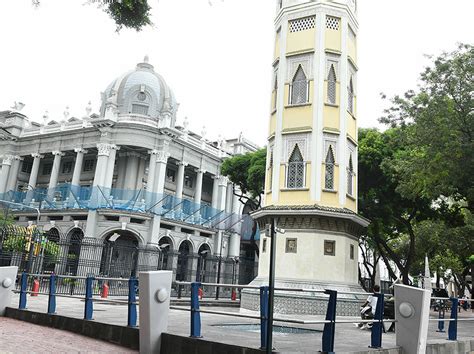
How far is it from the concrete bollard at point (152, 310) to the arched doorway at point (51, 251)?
54.6ft

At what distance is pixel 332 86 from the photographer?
16578 mm

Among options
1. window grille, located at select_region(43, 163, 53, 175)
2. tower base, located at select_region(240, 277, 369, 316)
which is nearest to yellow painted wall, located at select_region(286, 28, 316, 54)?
tower base, located at select_region(240, 277, 369, 316)

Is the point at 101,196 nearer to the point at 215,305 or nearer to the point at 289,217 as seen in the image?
the point at 215,305

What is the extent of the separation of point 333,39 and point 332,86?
1794mm

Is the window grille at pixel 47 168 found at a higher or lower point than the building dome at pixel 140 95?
lower

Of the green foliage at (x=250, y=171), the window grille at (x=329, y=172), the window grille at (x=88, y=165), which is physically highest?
the window grille at (x=88, y=165)

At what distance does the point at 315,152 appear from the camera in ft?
51.1

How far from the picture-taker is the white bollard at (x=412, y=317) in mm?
7129

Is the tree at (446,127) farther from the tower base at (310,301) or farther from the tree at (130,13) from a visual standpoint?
the tree at (130,13)

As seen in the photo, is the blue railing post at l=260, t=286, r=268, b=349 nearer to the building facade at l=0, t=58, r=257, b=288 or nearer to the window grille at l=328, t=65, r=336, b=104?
the window grille at l=328, t=65, r=336, b=104

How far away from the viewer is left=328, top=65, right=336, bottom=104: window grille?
16.4 meters

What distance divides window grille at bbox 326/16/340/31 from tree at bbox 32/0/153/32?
1058 cm

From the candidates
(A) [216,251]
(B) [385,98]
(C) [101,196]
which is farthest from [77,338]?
(A) [216,251]

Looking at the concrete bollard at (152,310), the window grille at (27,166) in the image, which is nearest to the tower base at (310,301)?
the concrete bollard at (152,310)
